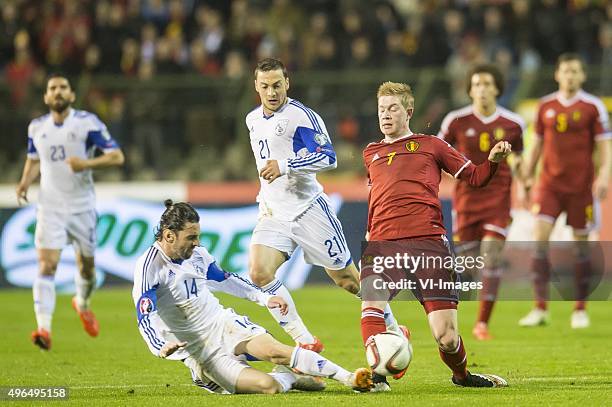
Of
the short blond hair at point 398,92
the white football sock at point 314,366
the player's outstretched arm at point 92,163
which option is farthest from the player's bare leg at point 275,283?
the player's outstretched arm at point 92,163

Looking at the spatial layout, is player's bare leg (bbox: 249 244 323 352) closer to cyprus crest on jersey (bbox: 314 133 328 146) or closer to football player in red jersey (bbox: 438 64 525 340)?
cyprus crest on jersey (bbox: 314 133 328 146)

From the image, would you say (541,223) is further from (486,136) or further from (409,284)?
(409,284)

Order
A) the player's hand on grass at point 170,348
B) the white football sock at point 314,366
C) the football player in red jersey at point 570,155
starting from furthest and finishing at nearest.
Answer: the football player in red jersey at point 570,155, the white football sock at point 314,366, the player's hand on grass at point 170,348

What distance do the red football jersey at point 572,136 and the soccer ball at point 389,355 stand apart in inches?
211

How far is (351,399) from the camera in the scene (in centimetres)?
771

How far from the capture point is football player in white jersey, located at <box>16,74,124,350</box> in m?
11.6

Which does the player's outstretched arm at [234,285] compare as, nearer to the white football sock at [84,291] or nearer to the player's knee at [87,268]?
the player's knee at [87,268]

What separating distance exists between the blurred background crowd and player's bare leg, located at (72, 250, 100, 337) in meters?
6.19

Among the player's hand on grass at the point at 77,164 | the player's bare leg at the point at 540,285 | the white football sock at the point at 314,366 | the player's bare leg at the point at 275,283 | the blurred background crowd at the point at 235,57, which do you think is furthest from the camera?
the blurred background crowd at the point at 235,57

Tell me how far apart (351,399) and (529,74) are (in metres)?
11.0

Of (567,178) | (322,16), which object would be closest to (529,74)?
(322,16)

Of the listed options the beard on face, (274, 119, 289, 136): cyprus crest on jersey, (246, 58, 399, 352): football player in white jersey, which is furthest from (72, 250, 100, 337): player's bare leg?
(274, 119, 289, 136): cyprus crest on jersey

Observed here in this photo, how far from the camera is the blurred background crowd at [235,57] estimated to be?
1833 centimetres

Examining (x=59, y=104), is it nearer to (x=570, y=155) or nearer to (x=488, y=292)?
(x=488, y=292)
